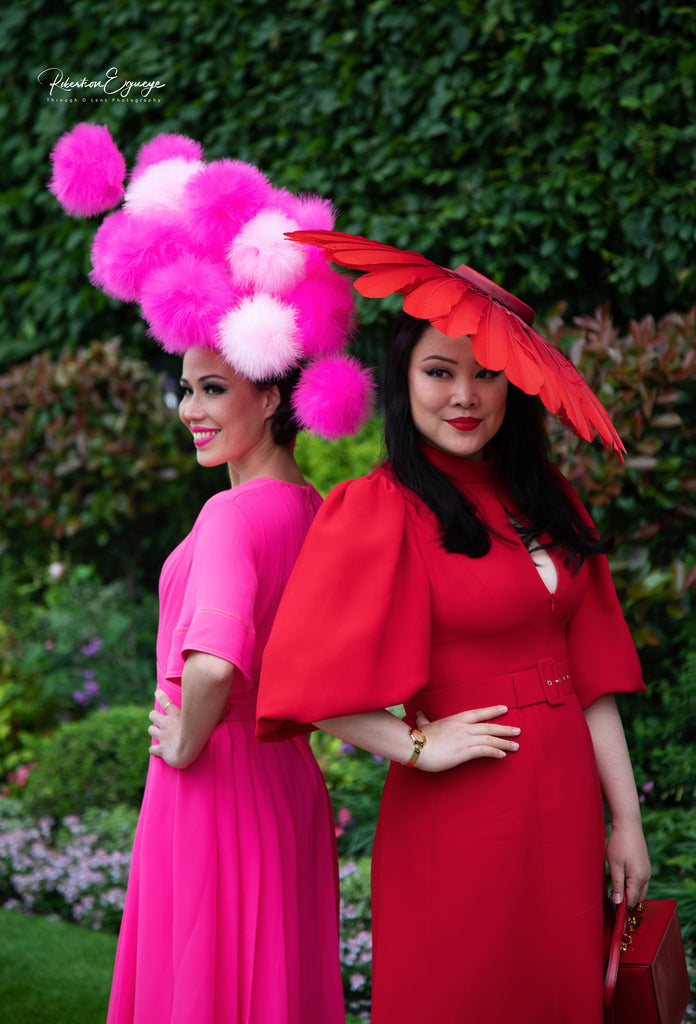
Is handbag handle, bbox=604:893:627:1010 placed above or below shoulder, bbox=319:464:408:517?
below

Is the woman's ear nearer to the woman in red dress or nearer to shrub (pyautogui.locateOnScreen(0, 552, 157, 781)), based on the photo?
the woman in red dress

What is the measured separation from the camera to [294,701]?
1669 mm

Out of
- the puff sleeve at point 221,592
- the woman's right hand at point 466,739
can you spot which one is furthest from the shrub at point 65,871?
the woman's right hand at point 466,739

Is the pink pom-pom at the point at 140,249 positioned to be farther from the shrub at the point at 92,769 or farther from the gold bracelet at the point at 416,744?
the shrub at the point at 92,769

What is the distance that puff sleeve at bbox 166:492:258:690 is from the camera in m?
1.83

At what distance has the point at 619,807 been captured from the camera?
6.56ft

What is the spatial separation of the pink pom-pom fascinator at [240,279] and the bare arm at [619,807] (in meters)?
0.84

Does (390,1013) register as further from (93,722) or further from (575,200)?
(575,200)

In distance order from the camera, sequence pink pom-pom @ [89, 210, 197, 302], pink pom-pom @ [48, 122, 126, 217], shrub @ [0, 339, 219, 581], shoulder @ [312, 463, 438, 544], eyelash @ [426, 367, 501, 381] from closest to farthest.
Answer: shoulder @ [312, 463, 438, 544], eyelash @ [426, 367, 501, 381], pink pom-pom @ [89, 210, 197, 302], pink pom-pom @ [48, 122, 126, 217], shrub @ [0, 339, 219, 581]

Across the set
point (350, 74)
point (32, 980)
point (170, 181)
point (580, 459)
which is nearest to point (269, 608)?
point (170, 181)

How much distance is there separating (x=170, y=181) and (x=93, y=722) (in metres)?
2.85

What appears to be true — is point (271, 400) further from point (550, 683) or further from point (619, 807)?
point (619, 807)

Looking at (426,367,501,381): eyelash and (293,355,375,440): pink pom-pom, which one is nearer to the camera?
(426,367,501,381): eyelash

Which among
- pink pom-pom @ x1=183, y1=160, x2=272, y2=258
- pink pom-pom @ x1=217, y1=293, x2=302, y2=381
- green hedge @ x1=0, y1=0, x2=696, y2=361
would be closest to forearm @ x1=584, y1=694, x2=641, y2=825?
pink pom-pom @ x1=217, y1=293, x2=302, y2=381
